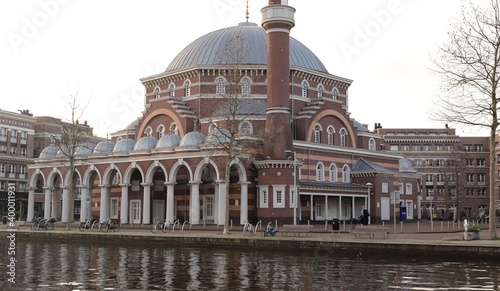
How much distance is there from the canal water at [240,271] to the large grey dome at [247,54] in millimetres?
36615

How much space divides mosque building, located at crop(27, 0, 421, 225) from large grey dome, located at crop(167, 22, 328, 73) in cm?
17

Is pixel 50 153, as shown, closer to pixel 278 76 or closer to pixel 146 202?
pixel 146 202

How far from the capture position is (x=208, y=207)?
55594 mm

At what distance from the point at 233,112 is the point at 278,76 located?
1232 centimetres

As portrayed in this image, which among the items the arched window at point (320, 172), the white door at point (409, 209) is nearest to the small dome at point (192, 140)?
the arched window at point (320, 172)

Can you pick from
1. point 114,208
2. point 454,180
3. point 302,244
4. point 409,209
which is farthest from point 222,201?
point 454,180

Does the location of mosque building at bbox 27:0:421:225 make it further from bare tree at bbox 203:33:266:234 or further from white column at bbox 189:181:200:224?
bare tree at bbox 203:33:266:234

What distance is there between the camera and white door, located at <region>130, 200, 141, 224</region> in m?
59.3

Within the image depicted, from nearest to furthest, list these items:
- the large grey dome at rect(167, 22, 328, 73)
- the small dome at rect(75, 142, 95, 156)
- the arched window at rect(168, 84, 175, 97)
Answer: the small dome at rect(75, 142, 95, 156) < the large grey dome at rect(167, 22, 328, 73) < the arched window at rect(168, 84, 175, 97)

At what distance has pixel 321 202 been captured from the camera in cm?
5994

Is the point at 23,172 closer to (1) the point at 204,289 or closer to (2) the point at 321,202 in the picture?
(2) the point at 321,202

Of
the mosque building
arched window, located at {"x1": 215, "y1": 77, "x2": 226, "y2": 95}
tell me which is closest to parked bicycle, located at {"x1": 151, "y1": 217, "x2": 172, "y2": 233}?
the mosque building

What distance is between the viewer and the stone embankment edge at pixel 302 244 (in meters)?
26.5

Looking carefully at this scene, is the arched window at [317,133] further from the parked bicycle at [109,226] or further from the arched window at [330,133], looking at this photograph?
the parked bicycle at [109,226]
